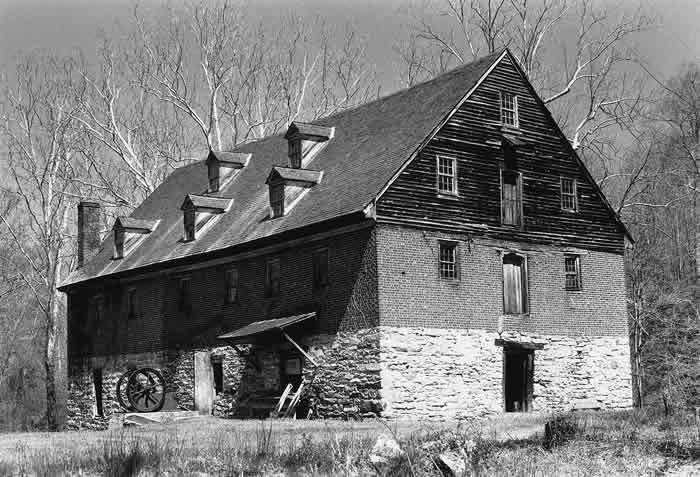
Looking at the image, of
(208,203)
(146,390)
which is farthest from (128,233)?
(146,390)

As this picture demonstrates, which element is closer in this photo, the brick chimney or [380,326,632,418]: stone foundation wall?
[380,326,632,418]: stone foundation wall

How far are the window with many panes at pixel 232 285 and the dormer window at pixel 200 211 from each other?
2685 millimetres

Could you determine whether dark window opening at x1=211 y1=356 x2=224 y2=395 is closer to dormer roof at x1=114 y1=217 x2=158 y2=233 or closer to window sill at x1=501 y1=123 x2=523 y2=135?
dormer roof at x1=114 y1=217 x2=158 y2=233

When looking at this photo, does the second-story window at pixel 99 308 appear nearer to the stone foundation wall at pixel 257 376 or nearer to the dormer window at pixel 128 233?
the stone foundation wall at pixel 257 376

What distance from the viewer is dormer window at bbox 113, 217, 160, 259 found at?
4075 centimetres

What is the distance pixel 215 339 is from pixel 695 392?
651 inches

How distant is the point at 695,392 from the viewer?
119 ft

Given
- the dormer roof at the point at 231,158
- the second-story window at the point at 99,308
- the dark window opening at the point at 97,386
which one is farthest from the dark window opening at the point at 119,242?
the dormer roof at the point at 231,158

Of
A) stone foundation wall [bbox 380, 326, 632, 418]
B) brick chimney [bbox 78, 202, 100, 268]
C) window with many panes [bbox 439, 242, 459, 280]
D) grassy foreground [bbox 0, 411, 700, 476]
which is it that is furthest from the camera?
brick chimney [bbox 78, 202, 100, 268]

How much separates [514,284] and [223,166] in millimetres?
13302

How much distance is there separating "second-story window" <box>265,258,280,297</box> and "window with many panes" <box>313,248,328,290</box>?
2.01 meters

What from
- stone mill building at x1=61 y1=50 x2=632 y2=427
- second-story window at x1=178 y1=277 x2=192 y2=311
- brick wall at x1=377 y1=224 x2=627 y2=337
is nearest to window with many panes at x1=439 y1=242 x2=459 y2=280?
stone mill building at x1=61 y1=50 x2=632 y2=427

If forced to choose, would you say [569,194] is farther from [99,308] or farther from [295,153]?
[99,308]

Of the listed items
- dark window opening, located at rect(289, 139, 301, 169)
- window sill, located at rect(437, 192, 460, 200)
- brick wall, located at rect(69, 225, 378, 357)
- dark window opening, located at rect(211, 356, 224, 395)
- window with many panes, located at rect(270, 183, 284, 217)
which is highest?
dark window opening, located at rect(289, 139, 301, 169)
